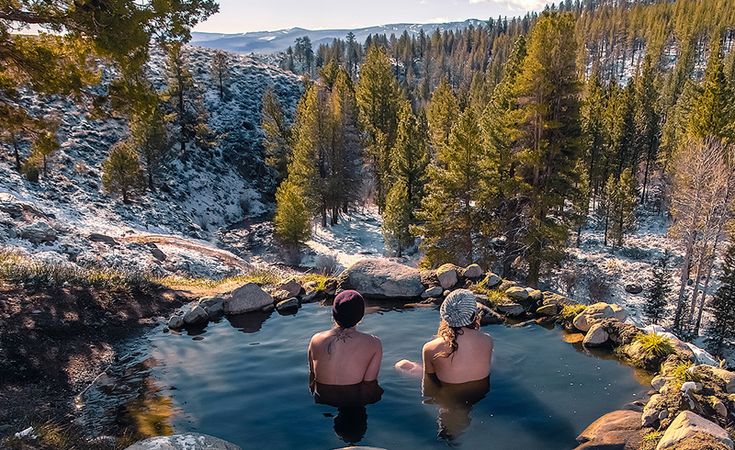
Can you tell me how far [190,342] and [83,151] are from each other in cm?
3753

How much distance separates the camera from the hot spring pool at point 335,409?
495 cm

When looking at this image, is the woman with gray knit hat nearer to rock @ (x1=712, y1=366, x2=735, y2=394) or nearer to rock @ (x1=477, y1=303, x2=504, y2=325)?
rock @ (x1=477, y1=303, x2=504, y2=325)

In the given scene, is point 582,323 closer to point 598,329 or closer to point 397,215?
point 598,329

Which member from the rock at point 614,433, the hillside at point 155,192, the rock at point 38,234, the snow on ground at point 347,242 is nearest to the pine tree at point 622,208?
the snow on ground at point 347,242

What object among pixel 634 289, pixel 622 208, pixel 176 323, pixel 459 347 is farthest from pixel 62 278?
pixel 622 208

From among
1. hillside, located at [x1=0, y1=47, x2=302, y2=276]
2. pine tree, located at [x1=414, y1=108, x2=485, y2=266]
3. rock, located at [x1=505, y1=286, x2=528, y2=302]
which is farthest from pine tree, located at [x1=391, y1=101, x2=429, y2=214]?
rock, located at [x1=505, y1=286, x2=528, y2=302]

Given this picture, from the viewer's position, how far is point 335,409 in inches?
215

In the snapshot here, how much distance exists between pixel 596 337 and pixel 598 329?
0.14 metres

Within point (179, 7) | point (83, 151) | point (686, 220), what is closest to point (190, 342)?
point (179, 7)

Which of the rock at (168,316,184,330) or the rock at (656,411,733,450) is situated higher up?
the rock at (656,411,733,450)

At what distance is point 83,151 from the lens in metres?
38.0

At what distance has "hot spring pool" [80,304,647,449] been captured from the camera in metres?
4.95

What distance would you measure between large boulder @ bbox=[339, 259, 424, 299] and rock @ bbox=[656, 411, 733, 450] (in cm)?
550

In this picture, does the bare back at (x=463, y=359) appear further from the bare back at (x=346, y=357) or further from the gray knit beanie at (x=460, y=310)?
the bare back at (x=346, y=357)
